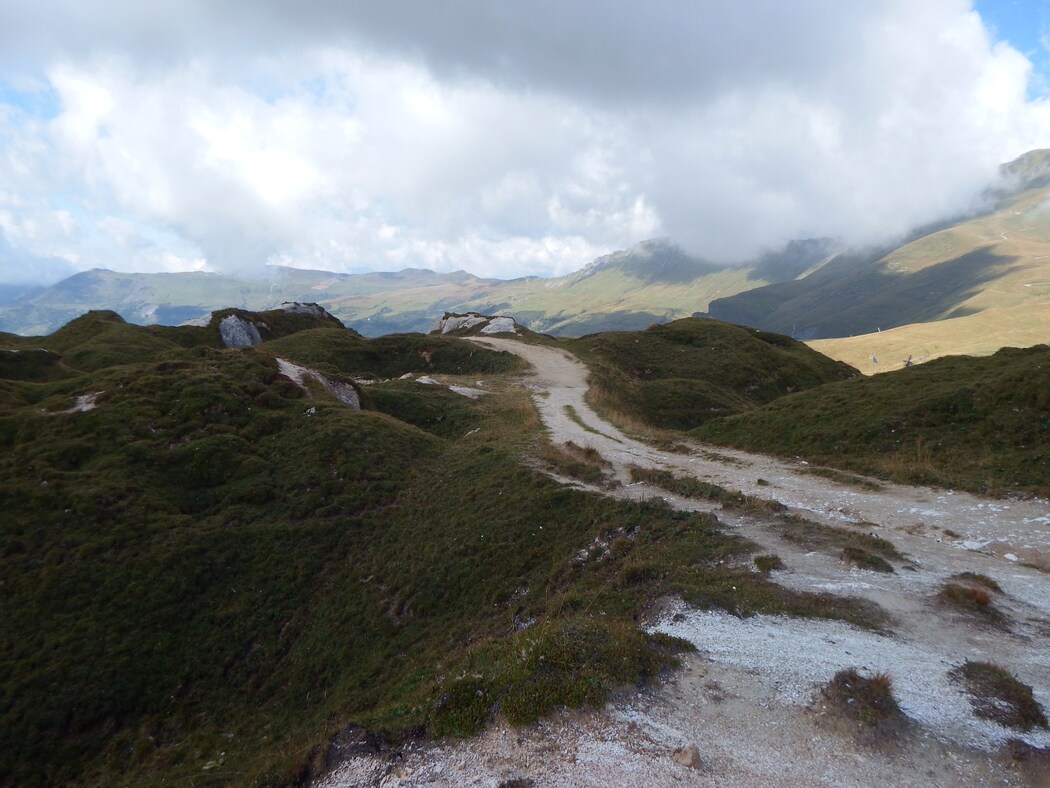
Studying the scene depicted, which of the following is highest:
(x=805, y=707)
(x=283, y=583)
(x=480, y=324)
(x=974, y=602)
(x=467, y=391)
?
(x=480, y=324)

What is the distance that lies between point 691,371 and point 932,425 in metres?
39.1

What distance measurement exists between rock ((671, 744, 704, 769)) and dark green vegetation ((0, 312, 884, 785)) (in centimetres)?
208

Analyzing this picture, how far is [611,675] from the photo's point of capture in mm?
11023

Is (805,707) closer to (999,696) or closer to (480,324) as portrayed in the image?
(999,696)

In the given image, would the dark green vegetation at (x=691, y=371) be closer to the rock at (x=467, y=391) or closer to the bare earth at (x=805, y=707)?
the rock at (x=467, y=391)

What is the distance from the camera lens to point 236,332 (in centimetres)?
8169

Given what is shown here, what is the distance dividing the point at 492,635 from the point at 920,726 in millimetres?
12536

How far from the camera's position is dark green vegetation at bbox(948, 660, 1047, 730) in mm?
9727

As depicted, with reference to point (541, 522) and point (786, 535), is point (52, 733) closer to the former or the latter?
point (541, 522)

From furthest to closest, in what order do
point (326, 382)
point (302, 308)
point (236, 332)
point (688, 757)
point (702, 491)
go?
point (302, 308), point (236, 332), point (326, 382), point (702, 491), point (688, 757)

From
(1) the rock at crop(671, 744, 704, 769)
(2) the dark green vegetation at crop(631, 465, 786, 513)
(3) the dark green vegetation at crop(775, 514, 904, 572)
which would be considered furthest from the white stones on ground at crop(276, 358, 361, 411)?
(1) the rock at crop(671, 744, 704, 769)

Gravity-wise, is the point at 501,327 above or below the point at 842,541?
above

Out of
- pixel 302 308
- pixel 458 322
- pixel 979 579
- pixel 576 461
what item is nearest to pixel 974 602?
pixel 979 579

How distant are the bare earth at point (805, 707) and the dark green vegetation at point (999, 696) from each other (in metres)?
0.23
